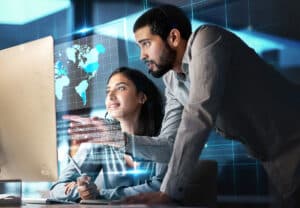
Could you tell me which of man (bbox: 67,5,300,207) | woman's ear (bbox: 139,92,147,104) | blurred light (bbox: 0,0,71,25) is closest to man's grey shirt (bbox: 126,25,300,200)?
man (bbox: 67,5,300,207)

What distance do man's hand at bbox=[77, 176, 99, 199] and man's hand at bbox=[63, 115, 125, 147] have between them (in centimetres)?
16

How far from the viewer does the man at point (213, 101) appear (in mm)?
1409

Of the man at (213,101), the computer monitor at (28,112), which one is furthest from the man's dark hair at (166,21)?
the computer monitor at (28,112)

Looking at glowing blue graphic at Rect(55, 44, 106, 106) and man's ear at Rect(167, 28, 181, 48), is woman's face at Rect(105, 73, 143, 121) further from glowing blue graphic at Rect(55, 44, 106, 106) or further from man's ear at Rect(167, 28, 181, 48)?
man's ear at Rect(167, 28, 181, 48)

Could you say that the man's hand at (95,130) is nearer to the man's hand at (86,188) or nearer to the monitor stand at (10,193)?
the man's hand at (86,188)

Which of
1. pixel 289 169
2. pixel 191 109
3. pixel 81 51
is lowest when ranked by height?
pixel 289 169

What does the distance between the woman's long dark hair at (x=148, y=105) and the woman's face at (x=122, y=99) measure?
0.02m

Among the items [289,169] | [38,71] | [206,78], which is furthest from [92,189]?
[289,169]

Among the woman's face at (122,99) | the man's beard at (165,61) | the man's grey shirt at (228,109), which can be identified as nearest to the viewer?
the man's grey shirt at (228,109)

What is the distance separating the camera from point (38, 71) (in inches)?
62.6

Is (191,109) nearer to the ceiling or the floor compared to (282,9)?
nearer to the floor

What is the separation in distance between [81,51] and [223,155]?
76 cm

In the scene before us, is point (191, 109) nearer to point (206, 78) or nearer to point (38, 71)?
point (206, 78)

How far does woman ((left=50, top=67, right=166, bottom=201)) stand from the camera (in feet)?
5.54
